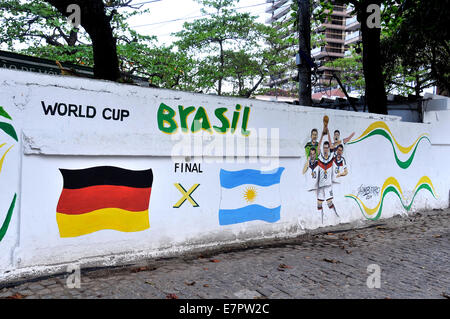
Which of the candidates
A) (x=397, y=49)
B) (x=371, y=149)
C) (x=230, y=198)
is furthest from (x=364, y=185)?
(x=397, y=49)

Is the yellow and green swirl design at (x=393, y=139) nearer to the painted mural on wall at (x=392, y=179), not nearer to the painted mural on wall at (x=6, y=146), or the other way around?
A: the painted mural on wall at (x=392, y=179)

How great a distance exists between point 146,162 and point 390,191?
5473 millimetres

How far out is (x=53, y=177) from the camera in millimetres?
4000

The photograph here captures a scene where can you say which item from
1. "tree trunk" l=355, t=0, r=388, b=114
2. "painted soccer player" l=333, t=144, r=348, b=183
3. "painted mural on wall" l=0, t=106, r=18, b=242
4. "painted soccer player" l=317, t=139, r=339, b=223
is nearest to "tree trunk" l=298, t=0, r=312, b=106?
"tree trunk" l=355, t=0, r=388, b=114

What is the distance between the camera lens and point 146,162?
4.64m

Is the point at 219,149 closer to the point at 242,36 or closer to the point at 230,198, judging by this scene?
the point at 230,198

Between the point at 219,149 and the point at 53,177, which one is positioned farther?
the point at 219,149

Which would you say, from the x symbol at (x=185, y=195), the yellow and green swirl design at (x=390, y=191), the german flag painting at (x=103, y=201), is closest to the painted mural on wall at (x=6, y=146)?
the german flag painting at (x=103, y=201)

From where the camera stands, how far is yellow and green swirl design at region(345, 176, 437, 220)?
738 centimetres

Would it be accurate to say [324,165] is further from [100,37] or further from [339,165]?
[100,37]

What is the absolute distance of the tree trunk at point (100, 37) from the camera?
19.3 feet

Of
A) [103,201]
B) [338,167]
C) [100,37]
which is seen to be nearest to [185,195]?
[103,201]

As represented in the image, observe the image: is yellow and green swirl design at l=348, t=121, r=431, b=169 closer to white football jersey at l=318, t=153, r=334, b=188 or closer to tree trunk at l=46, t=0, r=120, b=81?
white football jersey at l=318, t=153, r=334, b=188
